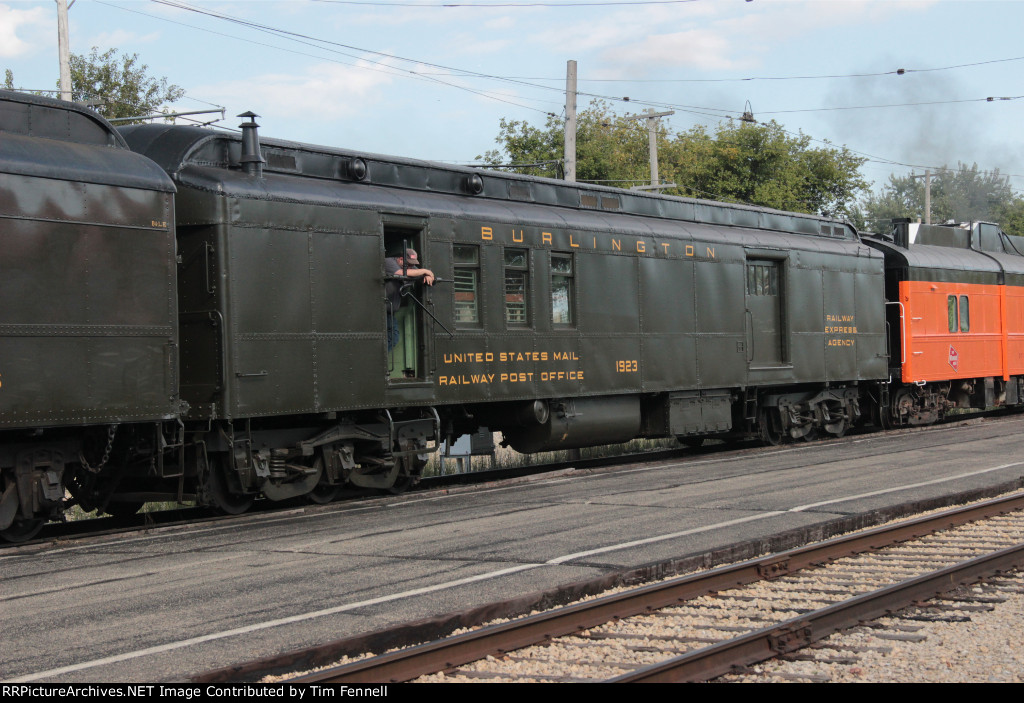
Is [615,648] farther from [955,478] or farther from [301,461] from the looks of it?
[955,478]

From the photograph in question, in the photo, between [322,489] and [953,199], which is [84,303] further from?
[953,199]

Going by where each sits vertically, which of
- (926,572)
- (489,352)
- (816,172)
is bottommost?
(926,572)

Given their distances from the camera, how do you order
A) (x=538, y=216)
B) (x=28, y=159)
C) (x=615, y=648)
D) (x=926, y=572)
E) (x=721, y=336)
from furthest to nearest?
(x=721, y=336) < (x=538, y=216) < (x=28, y=159) < (x=926, y=572) < (x=615, y=648)

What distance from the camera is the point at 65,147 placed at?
9.61m

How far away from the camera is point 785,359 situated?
715 inches

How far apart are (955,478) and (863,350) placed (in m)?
7.38

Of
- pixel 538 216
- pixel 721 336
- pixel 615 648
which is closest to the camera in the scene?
pixel 615 648

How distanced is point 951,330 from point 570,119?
9184 mm

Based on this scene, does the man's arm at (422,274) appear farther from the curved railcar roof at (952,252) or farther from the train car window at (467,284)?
the curved railcar roof at (952,252)

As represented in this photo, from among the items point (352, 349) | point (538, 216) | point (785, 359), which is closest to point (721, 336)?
point (785, 359)

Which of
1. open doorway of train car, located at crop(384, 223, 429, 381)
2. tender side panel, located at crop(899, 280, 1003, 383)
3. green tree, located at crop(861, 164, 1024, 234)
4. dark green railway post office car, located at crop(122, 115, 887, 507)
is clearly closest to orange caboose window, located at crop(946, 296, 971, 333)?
tender side panel, located at crop(899, 280, 1003, 383)
